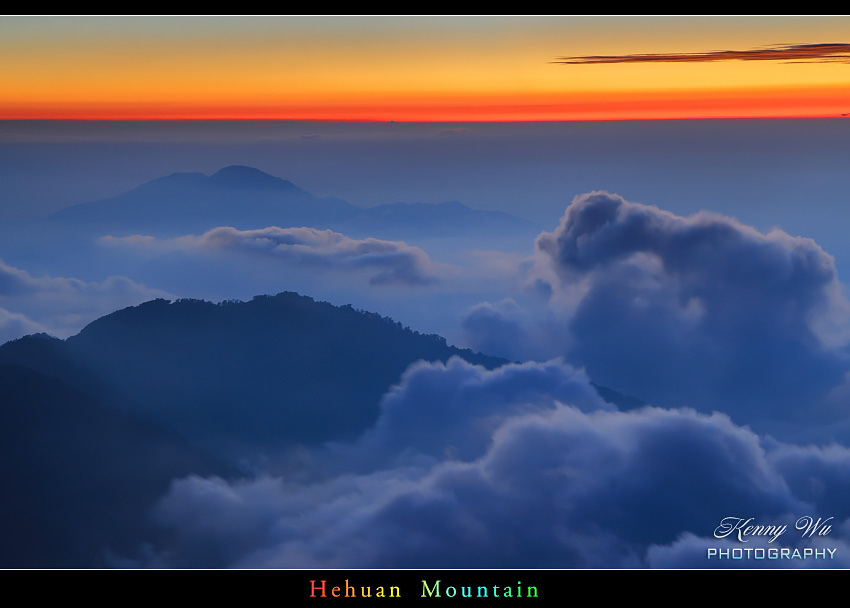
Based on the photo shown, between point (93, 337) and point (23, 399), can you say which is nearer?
point (23, 399)

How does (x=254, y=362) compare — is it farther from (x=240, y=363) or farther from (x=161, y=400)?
(x=161, y=400)

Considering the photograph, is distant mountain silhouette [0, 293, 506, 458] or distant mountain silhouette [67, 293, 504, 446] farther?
distant mountain silhouette [67, 293, 504, 446]

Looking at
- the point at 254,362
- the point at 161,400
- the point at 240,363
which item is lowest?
the point at 161,400

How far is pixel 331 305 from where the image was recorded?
3631 centimetres

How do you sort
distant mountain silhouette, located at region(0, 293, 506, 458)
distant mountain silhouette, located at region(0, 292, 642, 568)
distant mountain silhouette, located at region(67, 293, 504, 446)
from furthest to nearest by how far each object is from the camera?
1. distant mountain silhouette, located at region(67, 293, 504, 446)
2. distant mountain silhouette, located at region(0, 293, 506, 458)
3. distant mountain silhouette, located at region(0, 292, 642, 568)

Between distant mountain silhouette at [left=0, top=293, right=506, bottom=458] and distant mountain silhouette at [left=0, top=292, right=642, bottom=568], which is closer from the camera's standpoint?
distant mountain silhouette at [left=0, top=292, right=642, bottom=568]

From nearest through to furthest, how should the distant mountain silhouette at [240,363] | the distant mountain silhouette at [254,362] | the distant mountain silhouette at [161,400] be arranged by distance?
the distant mountain silhouette at [161,400] < the distant mountain silhouette at [240,363] < the distant mountain silhouette at [254,362]

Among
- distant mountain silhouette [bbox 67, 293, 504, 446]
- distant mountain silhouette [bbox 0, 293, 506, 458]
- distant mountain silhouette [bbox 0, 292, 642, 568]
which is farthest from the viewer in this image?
distant mountain silhouette [bbox 67, 293, 504, 446]

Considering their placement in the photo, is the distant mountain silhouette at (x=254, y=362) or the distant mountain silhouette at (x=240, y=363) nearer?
the distant mountain silhouette at (x=240, y=363)

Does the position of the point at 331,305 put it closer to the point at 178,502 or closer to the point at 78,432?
the point at 78,432

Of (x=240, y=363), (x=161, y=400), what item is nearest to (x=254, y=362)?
(x=240, y=363)

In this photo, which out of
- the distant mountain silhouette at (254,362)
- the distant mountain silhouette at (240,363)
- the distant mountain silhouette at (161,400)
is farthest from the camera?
the distant mountain silhouette at (254,362)
